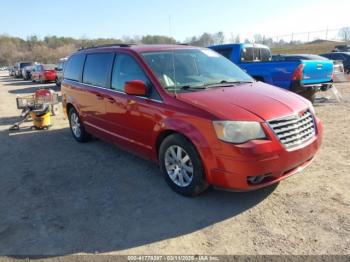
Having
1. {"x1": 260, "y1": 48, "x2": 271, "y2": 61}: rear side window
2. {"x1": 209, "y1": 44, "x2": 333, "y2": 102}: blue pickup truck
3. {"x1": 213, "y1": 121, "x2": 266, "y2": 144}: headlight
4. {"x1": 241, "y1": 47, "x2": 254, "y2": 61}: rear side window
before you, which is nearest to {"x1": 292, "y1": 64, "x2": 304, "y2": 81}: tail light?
{"x1": 209, "y1": 44, "x2": 333, "y2": 102}: blue pickup truck

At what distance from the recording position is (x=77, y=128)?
23.2ft

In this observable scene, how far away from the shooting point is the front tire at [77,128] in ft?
22.6

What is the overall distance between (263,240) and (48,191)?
2.98 meters

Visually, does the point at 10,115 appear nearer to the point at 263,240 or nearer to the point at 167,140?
the point at 167,140

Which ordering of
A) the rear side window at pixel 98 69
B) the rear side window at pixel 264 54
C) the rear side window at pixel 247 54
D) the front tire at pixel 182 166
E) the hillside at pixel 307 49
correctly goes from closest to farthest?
1. the front tire at pixel 182 166
2. the rear side window at pixel 98 69
3. the rear side window at pixel 247 54
4. the rear side window at pixel 264 54
5. the hillside at pixel 307 49

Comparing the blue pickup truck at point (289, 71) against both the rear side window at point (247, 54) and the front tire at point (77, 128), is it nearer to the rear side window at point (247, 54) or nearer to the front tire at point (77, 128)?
the rear side window at point (247, 54)

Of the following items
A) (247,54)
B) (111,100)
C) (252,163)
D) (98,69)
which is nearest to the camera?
(252,163)

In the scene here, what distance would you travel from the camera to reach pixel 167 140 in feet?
13.9

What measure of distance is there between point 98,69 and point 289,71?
16.7 ft

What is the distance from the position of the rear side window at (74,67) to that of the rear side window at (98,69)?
0.98 ft

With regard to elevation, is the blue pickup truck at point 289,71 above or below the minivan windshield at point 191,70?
below

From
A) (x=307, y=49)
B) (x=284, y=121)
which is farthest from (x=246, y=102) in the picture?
(x=307, y=49)

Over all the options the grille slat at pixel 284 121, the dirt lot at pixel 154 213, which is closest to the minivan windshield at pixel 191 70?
the grille slat at pixel 284 121

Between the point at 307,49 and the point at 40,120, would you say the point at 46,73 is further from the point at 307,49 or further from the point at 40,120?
the point at 307,49
